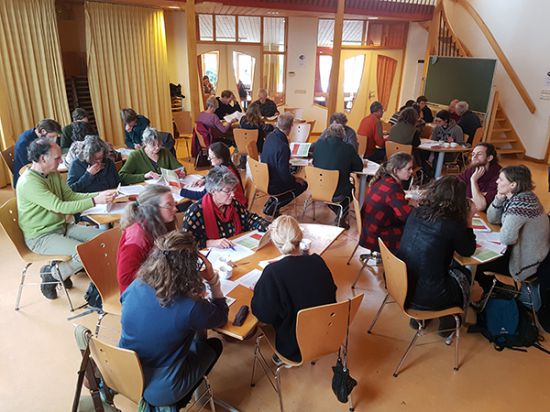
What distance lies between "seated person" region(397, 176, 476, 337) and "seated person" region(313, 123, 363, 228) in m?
1.89

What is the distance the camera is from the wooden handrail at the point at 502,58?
8.56 m

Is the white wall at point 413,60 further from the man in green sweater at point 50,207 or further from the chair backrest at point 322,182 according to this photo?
the man in green sweater at point 50,207

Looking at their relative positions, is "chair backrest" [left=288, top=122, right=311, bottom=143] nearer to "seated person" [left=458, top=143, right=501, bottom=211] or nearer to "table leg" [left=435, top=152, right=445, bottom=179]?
"table leg" [left=435, top=152, right=445, bottom=179]

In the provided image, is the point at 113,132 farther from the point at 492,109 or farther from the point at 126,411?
the point at 492,109

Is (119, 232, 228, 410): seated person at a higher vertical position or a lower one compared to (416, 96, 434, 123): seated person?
lower

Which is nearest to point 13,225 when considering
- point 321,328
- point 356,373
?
point 321,328

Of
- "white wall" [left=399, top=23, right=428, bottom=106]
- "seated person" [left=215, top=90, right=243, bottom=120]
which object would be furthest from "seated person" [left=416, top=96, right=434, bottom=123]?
"seated person" [left=215, top=90, right=243, bottom=120]

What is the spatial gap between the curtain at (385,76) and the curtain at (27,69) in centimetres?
764

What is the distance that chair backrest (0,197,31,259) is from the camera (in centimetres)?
312

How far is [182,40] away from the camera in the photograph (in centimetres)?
928

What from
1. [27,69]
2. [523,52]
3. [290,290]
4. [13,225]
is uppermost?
[523,52]

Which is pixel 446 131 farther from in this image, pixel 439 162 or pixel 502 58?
pixel 502 58

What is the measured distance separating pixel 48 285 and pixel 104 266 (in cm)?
114

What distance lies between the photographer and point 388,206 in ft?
11.3
